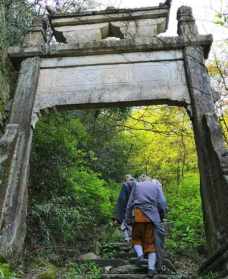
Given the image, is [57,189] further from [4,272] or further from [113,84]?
[4,272]

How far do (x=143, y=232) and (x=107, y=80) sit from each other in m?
2.75

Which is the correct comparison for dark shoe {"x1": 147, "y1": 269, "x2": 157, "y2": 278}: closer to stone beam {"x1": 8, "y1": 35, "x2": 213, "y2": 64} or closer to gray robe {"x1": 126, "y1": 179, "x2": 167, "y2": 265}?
gray robe {"x1": 126, "y1": 179, "x2": 167, "y2": 265}

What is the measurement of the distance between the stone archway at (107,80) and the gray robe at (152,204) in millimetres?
803

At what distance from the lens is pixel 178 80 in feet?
22.0

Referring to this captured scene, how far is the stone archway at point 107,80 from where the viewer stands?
574 cm

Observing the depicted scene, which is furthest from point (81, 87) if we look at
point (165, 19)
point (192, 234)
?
point (192, 234)

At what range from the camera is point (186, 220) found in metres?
10.4

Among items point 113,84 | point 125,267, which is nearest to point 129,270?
point 125,267

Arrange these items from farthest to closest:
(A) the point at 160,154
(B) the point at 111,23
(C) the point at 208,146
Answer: (A) the point at 160,154, (B) the point at 111,23, (C) the point at 208,146

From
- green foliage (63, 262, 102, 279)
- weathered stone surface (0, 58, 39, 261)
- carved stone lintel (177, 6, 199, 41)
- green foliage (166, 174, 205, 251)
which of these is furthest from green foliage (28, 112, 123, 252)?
carved stone lintel (177, 6, 199, 41)

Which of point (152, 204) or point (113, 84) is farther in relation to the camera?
point (113, 84)

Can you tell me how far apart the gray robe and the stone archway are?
2.63 feet

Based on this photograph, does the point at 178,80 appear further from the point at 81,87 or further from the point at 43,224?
the point at 43,224

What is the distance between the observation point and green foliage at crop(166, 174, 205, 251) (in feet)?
31.0
